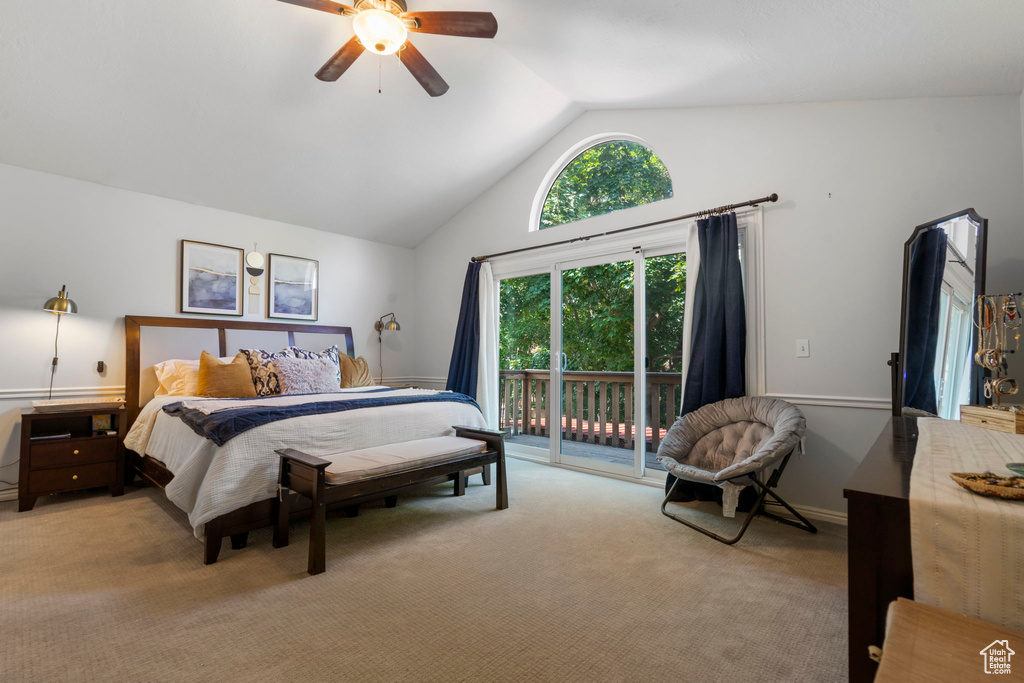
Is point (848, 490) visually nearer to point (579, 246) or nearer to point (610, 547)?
point (610, 547)

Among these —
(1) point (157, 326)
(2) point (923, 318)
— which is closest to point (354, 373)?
(1) point (157, 326)

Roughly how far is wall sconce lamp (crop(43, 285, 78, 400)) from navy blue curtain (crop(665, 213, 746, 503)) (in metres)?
4.32

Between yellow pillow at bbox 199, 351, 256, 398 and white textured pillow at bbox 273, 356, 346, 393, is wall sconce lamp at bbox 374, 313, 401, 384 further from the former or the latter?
yellow pillow at bbox 199, 351, 256, 398

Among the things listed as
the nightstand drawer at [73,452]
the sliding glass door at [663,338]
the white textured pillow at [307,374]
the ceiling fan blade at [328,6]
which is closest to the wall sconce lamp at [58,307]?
the nightstand drawer at [73,452]

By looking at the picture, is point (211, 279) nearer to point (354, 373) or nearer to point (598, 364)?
point (354, 373)

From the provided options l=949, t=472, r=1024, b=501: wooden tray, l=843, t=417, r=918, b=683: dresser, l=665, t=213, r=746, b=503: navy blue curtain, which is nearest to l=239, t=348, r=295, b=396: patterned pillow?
l=665, t=213, r=746, b=503: navy blue curtain

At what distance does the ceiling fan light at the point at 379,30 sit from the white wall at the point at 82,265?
2.75 m

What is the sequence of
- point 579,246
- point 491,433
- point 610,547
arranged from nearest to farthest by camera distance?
point 610,547, point 491,433, point 579,246

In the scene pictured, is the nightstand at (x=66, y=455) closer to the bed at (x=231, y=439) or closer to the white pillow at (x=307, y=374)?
the bed at (x=231, y=439)

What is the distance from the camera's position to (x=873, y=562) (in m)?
0.98

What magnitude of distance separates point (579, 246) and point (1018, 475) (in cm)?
349

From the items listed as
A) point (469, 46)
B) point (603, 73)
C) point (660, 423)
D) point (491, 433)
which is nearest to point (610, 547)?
point (491, 433)

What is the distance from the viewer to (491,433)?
3230 mm

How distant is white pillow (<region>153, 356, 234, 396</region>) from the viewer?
368 centimetres
